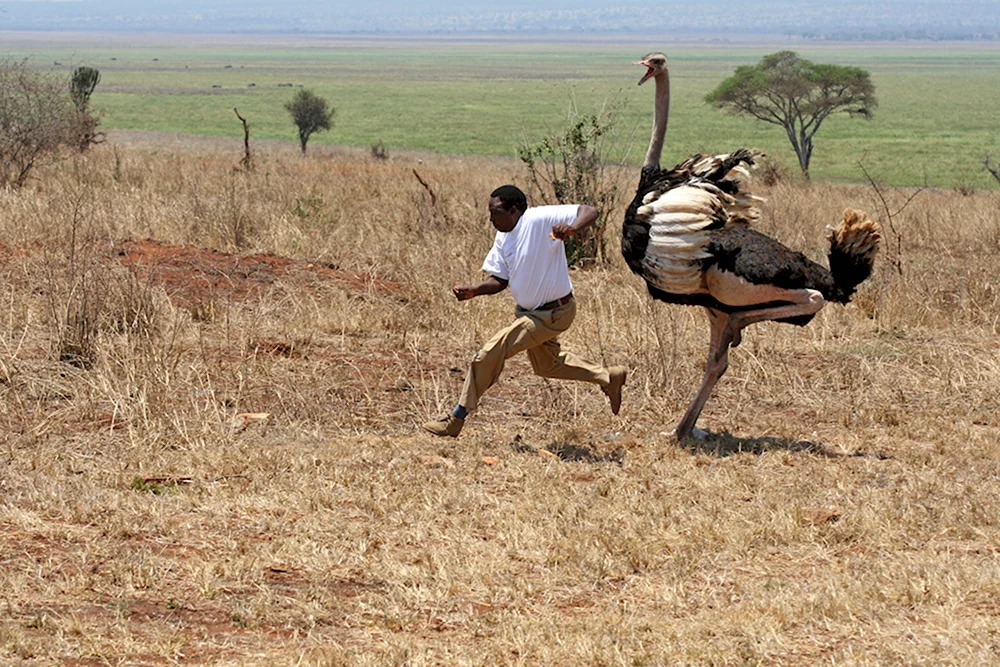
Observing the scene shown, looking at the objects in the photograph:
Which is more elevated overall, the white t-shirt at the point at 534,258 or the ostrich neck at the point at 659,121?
the ostrich neck at the point at 659,121

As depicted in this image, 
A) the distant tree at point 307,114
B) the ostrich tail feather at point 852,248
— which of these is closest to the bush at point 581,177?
the ostrich tail feather at point 852,248

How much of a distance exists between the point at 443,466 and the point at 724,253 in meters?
1.75

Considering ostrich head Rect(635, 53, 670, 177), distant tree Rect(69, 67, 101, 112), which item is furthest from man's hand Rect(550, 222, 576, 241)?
distant tree Rect(69, 67, 101, 112)

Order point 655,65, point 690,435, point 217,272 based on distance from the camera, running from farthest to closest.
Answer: point 217,272
point 655,65
point 690,435

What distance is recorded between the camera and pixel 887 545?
215 inches

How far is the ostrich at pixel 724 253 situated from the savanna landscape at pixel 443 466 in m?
0.76

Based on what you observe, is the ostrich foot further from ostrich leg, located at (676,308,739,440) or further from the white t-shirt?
the white t-shirt

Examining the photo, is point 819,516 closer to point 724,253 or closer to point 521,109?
point 724,253

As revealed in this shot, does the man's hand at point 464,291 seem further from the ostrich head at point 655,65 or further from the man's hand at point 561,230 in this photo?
the ostrich head at point 655,65

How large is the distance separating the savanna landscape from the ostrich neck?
55.4 inches

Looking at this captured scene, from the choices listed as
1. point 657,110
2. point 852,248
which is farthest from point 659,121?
point 852,248

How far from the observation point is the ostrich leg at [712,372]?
699 cm

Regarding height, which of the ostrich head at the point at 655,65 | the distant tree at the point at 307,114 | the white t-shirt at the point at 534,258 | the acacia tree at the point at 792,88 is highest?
the ostrich head at the point at 655,65

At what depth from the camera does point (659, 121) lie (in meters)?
7.27
